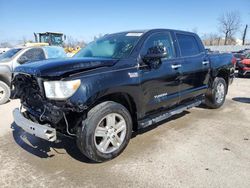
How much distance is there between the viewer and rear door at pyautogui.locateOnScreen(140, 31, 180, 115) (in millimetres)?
4250

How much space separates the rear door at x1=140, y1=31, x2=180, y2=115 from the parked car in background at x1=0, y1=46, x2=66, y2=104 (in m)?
4.97

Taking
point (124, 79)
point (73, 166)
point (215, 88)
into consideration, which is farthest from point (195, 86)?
point (73, 166)

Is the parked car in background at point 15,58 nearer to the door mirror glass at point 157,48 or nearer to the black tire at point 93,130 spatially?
the door mirror glass at point 157,48

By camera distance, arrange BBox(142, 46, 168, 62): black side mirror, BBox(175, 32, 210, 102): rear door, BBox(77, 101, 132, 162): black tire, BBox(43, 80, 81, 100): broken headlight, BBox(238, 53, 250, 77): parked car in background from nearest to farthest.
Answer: BBox(43, 80, 81, 100): broken headlight, BBox(77, 101, 132, 162): black tire, BBox(142, 46, 168, 62): black side mirror, BBox(175, 32, 210, 102): rear door, BBox(238, 53, 250, 77): parked car in background

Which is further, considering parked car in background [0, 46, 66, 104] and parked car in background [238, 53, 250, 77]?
parked car in background [238, 53, 250, 77]

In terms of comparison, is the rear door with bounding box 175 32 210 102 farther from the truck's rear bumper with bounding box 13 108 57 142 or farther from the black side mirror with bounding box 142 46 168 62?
the truck's rear bumper with bounding box 13 108 57 142

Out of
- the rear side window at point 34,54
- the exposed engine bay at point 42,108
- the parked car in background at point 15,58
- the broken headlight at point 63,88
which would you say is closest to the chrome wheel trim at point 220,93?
the exposed engine bay at point 42,108

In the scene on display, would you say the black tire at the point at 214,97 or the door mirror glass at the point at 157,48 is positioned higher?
the door mirror glass at the point at 157,48

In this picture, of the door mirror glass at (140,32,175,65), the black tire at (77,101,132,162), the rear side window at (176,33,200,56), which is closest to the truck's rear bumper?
the black tire at (77,101,132,162)

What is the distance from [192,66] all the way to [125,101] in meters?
1.96

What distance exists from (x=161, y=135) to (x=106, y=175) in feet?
5.61

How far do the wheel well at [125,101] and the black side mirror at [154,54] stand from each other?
685 mm

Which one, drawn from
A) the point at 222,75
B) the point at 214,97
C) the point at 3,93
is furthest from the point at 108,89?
the point at 3,93

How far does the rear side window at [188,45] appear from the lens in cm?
525
